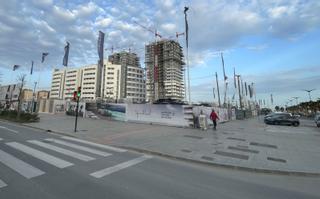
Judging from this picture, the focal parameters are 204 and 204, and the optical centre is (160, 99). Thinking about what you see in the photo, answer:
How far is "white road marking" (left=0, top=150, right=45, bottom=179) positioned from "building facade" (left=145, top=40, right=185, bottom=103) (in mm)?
65064

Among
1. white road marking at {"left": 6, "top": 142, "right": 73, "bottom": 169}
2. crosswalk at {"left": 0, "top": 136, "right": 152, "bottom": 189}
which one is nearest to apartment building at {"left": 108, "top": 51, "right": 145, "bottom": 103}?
white road marking at {"left": 6, "top": 142, "right": 73, "bottom": 169}

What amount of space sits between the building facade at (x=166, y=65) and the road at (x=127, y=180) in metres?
64.9

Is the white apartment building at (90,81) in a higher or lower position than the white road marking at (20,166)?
higher

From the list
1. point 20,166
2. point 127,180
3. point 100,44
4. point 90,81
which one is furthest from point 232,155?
point 90,81

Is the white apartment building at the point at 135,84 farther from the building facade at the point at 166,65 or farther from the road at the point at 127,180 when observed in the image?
the road at the point at 127,180

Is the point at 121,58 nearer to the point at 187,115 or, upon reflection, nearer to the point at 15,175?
the point at 187,115

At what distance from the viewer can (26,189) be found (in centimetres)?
450

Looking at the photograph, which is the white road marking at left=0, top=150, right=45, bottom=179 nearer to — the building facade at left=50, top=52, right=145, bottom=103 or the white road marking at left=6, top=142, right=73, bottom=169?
the white road marking at left=6, top=142, right=73, bottom=169

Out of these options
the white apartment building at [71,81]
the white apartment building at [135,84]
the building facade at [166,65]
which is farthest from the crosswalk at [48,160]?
the white apartment building at [71,81]

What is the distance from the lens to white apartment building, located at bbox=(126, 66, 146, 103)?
4724 inches

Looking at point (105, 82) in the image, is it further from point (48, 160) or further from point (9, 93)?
point (48, 160)

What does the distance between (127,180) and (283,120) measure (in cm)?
2924

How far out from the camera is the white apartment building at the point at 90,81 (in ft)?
387

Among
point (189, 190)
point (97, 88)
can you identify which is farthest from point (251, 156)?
point (97, 88)
